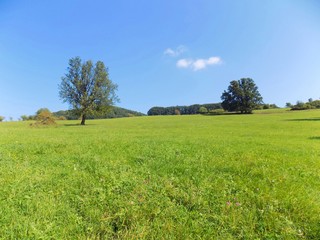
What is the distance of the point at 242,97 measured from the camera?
91188mm

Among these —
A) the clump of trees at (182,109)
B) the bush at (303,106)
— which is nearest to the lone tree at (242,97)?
the bush at (303,106)

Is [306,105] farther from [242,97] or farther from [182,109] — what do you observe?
[182,109]

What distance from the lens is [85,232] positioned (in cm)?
442

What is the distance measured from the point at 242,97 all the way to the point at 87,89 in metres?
64.7

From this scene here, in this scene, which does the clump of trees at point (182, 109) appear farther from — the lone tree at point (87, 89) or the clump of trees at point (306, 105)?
the lone tree at point (87, 89)

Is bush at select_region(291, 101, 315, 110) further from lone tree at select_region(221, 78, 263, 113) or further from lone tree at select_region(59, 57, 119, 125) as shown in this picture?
lone tree at select_region(59, 57, 119, 125)

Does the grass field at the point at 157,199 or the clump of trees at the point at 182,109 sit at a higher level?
the clump of trees at the point at 182,109

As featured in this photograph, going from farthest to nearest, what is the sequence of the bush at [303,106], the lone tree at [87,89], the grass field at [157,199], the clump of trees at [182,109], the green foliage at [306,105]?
1. the clump of trees at [182,109]
2. the green foliage at [306,105]
3. the bush at [303,106]
4. the lone tree at [87,89]
5. the grass field at [157,199]

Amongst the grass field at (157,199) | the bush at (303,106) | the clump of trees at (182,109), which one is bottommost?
the grass field at (157,199)

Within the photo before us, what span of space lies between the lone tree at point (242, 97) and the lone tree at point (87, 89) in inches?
2290

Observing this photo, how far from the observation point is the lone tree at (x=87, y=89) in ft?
167

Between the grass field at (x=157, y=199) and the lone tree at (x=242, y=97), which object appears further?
the lone tree at (x=242, y=97)

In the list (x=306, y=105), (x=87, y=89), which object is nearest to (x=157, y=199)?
(x=87, y=89)

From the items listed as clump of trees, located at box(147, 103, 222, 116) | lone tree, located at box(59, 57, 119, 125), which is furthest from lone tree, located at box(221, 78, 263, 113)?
lone tree, located at box(59, 57, 119, 125)
